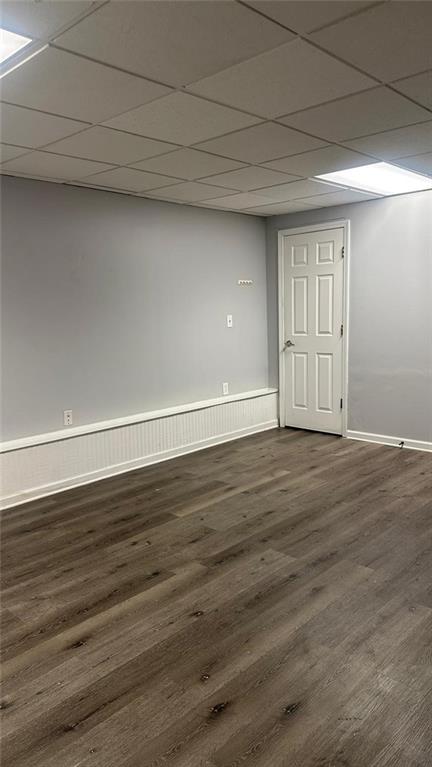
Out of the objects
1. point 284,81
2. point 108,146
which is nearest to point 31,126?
point 108,146

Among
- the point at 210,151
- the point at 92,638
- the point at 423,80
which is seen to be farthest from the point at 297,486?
the point at 423,80

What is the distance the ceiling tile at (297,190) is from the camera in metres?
4.23

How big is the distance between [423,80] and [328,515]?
2.53m

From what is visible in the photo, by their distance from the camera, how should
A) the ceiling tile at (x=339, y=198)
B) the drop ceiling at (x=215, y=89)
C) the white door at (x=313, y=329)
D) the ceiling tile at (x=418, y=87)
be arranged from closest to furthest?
the drop ceiling at (x=215, y=89) < the ceiling tile at (x=418, y=87) < the ceiling tile at (x=339, y=198) < the white door at (x=313, y=329)

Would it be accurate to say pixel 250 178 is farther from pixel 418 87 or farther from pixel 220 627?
pixel 220 627

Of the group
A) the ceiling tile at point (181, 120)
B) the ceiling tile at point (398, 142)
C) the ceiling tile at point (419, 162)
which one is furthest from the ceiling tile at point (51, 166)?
the ceiling tile at point (419, 162)

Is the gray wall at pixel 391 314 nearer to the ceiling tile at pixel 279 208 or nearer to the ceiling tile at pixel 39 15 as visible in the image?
the ceiling tile at pixel 279 208

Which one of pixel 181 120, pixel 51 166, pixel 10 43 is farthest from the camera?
pixel 51 166

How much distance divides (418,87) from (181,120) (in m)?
1.13

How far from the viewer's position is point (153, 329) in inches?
190

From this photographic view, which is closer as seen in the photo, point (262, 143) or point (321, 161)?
point (262, 143)

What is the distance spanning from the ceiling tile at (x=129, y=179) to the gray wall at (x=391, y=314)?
6.73ft

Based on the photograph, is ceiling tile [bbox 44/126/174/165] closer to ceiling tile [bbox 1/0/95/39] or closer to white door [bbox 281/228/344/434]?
ceiling tile [bbox 1/0/95/39]

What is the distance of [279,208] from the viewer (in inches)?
210
